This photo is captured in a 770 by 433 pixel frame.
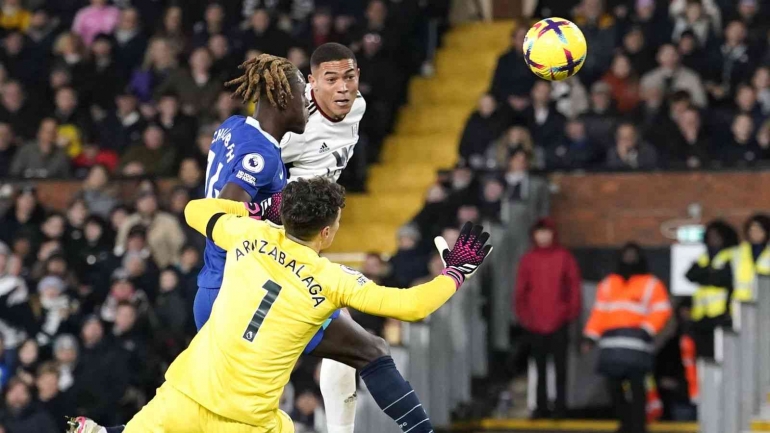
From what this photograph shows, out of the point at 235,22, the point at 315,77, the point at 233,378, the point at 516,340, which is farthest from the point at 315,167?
the point at 235,22

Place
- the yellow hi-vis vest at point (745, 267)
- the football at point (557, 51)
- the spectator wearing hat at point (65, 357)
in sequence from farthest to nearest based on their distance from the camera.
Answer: the spectator wearing hat at point (65, 357), the yellow hi-vis vest at point (745, 267), the football at point (557, 51)

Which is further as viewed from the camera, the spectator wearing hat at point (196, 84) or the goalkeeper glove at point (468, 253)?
→ the spectator wearing hat at point (196, 84)

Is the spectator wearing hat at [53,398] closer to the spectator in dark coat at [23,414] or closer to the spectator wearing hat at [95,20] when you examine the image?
the spectator in dark coat at [23,414]

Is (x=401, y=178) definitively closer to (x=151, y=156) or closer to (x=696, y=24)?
(x=151, y=156)

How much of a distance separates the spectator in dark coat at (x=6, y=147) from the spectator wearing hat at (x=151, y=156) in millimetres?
1371

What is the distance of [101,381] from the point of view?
473 inches

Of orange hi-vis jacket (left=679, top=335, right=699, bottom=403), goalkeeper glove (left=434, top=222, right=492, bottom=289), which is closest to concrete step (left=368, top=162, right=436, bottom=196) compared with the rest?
orange hi-vis jacket (left=679, top=335, right=699, bottom=403)

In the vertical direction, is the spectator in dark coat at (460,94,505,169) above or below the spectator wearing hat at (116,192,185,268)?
above

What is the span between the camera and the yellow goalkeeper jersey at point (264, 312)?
6391mm

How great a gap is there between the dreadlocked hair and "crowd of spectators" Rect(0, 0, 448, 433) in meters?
3.40

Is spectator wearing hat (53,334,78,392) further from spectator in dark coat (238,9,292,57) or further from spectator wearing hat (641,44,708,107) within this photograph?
spectator wearing hat (641,44,708,107)

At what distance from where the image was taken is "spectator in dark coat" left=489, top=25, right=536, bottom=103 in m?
14.4

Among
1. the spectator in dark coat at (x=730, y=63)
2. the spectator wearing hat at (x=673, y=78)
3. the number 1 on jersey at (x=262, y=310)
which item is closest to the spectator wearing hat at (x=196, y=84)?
the spectator wearing hat at (x=673, y=78)

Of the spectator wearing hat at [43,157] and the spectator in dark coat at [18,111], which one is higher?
the spectator in dark coat at [18,111]
